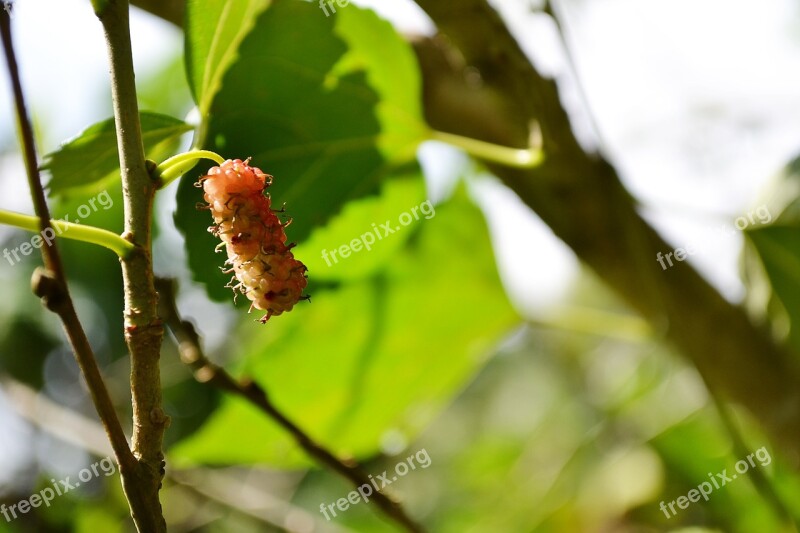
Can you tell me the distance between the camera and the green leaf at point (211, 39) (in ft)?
1.58

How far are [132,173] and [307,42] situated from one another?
0.31m

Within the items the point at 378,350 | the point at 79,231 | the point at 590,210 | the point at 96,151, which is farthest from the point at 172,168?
the point at 378,350

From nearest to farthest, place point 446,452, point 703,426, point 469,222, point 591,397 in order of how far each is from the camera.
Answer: point 469,222 → point 703,426 → point 591,397 → point 446,452

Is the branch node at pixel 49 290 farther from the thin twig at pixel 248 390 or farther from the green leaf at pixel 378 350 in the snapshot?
the green leaf at pixel 378 350

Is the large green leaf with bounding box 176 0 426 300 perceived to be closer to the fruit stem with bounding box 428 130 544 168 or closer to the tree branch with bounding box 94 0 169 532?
the fruit stem with bounding box 428 130 544 168

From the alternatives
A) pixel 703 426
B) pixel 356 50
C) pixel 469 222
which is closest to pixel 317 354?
pixel 469 222

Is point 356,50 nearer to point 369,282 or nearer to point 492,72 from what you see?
point 492,72

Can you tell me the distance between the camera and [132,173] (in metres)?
0.33

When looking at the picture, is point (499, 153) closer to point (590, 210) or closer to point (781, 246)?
point (590, 210)

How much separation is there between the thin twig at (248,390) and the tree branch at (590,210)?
0.97 feet

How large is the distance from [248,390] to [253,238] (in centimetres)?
18

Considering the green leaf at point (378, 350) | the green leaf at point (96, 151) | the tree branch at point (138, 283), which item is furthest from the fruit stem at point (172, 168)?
the green leaf at point (378, 350)

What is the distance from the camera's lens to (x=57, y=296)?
289 mm

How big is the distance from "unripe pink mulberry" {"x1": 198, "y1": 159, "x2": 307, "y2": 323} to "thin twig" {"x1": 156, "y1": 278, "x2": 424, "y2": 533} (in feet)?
0.52
